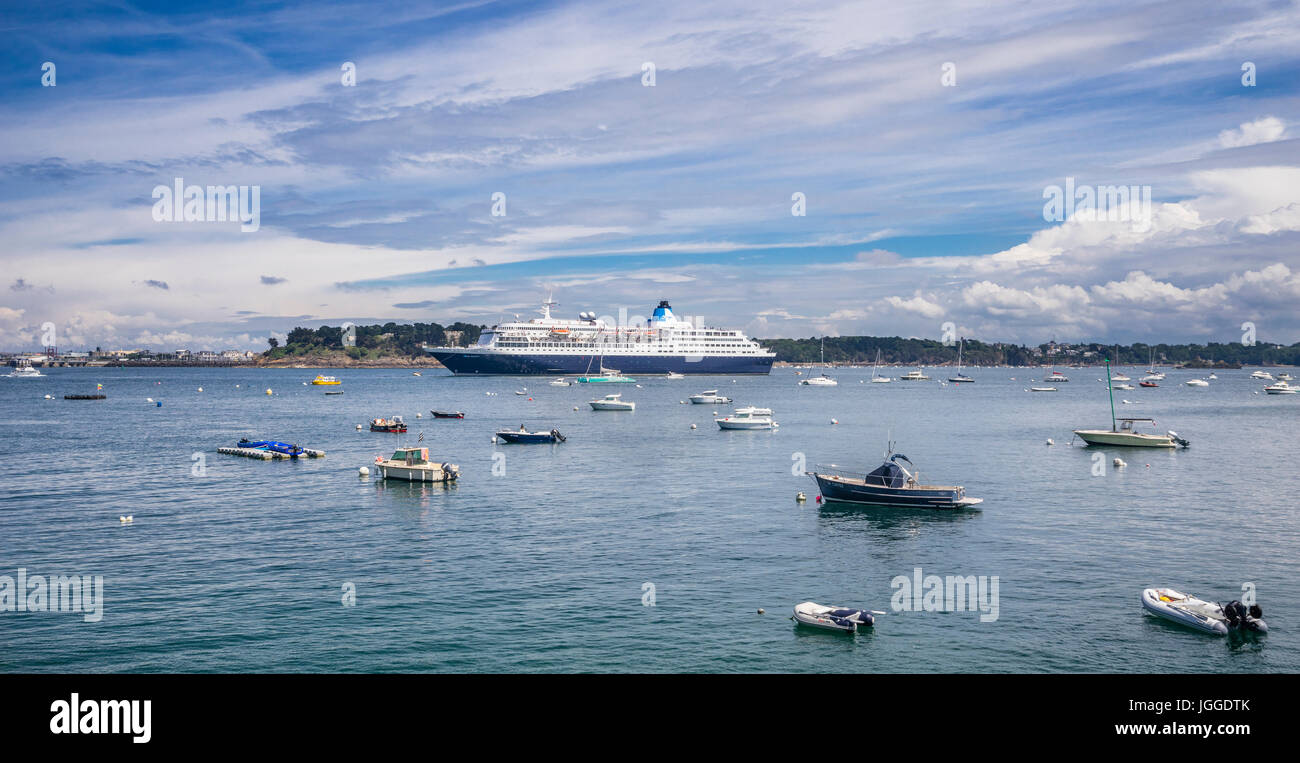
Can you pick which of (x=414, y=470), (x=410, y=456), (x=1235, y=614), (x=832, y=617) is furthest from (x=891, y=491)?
(x=410, y=456)

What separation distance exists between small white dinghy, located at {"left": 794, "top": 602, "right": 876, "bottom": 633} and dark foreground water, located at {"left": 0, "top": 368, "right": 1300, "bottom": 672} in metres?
0.50

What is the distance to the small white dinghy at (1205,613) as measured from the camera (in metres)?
24.8

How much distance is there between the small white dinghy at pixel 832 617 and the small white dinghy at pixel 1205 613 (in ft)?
29.6

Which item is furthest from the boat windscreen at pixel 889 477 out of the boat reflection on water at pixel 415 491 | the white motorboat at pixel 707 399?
the white motorboat at pixel 707 399

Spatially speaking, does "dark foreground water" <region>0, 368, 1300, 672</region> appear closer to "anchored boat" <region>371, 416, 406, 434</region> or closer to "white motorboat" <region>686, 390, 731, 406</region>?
"anchored boat" <region>371, 416, 406, 434</region>

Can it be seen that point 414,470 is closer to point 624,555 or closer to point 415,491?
point 415,491

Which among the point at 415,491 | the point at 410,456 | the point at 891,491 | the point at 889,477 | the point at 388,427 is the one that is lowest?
the point at 415,491

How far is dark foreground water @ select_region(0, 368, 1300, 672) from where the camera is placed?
2356 cm

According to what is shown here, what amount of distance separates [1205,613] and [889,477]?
19698 mm

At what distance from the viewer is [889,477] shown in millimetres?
44500
